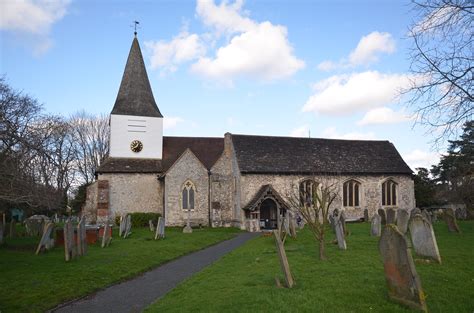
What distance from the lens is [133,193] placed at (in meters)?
33.0

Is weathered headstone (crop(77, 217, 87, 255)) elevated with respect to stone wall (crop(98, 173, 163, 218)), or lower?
lower

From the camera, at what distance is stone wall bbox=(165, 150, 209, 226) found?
1243 inches

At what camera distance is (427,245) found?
1059cm

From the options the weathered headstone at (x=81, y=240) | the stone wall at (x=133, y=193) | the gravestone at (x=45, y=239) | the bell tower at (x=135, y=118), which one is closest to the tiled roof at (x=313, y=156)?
the bell tower at (x=135, y=118)

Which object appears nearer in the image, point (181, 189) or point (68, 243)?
point (68, 243)

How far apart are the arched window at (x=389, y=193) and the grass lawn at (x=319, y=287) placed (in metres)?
22.3

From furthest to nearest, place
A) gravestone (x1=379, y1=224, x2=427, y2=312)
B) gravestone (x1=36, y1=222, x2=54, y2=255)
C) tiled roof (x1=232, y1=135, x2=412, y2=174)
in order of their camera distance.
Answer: tiled roof (x1=232, y1=135, x2=412, y2=174)
gravestone (x1=36, y1=222, x2=54, y2=255)
gravestone (x1=379, y1=224, x2=427, y2=312)

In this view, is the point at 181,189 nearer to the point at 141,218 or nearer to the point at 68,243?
the point at 141,218

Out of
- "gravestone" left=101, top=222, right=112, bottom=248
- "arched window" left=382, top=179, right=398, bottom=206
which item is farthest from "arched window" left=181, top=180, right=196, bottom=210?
"arched window" left=382, top=179, right=398, bottom=206

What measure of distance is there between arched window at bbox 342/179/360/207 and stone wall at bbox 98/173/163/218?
15.1m

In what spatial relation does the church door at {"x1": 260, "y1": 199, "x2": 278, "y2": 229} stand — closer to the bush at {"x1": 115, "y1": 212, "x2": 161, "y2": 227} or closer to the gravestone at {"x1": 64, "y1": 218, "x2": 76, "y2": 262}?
the bush at {"x1": 115, "y1": 212, "x2": 161, "y2": 227}

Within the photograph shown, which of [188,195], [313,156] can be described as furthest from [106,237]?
[313,156]

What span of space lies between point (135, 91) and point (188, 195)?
10545 millimetres

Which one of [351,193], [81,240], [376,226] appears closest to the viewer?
[81,240]
